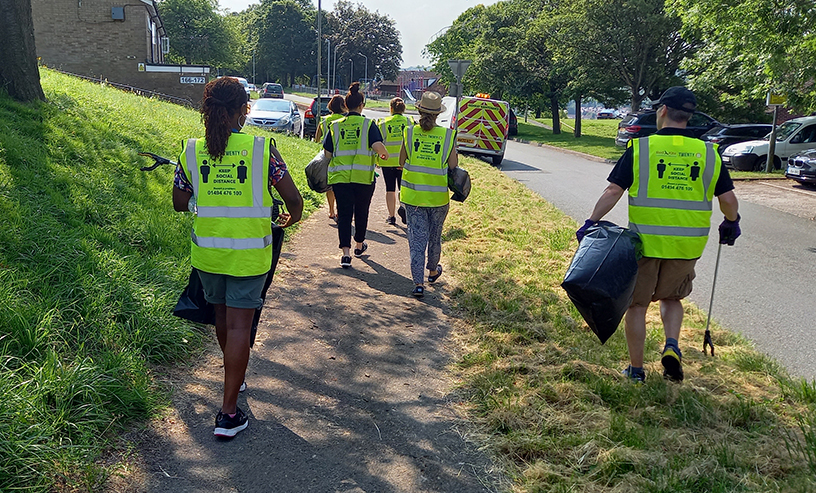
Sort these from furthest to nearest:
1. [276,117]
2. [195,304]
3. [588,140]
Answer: [588,140]
[276,117]
[195,304]

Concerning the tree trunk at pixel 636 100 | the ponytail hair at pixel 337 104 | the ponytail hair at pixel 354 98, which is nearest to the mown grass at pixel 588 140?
the tree trunk at pixel 636 100

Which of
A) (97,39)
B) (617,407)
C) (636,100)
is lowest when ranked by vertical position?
(617,407)

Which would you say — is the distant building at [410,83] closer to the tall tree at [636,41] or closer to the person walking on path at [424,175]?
the tall tree at [636,41]

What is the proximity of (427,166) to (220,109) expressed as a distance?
302 centimetres

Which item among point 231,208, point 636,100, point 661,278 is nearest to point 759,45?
point 661,278

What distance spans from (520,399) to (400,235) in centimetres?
556

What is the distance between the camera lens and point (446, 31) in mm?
73375

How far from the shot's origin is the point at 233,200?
3.49 metres

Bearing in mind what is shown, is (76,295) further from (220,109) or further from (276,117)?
(276,117)

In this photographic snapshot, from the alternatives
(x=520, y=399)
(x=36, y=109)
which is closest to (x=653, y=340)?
(x=520, y=399)

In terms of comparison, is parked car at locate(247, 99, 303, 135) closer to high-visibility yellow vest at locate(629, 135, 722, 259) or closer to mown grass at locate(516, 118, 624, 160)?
mown grass at locate(516, 118, 624, 160)

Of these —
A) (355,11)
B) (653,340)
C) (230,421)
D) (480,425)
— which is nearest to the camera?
(230,421)

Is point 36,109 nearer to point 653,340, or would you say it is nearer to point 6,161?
point 6,161

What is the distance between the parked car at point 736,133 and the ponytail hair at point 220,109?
78.2ft
